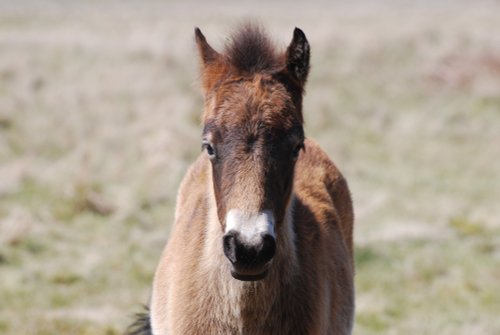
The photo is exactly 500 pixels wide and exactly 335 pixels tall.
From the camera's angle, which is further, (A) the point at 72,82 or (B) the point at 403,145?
(A) the point at 72,82

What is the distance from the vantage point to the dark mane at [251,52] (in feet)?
13.5

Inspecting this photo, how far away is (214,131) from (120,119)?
471 inches

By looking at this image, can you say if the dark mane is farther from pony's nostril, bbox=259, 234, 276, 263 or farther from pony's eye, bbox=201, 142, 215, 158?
pony's nostril, bbox=259, 234, 276, 263

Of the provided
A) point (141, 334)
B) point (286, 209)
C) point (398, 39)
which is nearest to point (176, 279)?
point (286, 209)

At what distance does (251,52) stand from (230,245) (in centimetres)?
119

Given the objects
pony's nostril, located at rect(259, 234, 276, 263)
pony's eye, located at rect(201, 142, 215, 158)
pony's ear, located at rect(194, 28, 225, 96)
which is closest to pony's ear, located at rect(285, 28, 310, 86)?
pony's ear, located at rect(194, 28, 225, 96)

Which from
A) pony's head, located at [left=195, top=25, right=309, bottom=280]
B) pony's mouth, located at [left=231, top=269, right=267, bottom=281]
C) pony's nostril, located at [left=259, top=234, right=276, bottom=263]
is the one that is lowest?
pony's mouth, located at [left=231, top=269, right=267, bottom=281]

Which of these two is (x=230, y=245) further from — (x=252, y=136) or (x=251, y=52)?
(x=251, y=52)

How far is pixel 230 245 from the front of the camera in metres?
3.50

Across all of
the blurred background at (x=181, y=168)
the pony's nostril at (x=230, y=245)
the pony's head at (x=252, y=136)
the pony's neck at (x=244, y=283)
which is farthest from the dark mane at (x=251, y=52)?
the pony's nostril at (x=230, y=245)

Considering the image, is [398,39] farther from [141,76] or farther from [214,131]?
[214,131]

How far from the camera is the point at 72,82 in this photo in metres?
18.1

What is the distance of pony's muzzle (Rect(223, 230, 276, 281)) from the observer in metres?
3.42

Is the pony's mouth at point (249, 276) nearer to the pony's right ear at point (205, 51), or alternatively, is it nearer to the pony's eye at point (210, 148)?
the pony's eye at point (210, 148)
